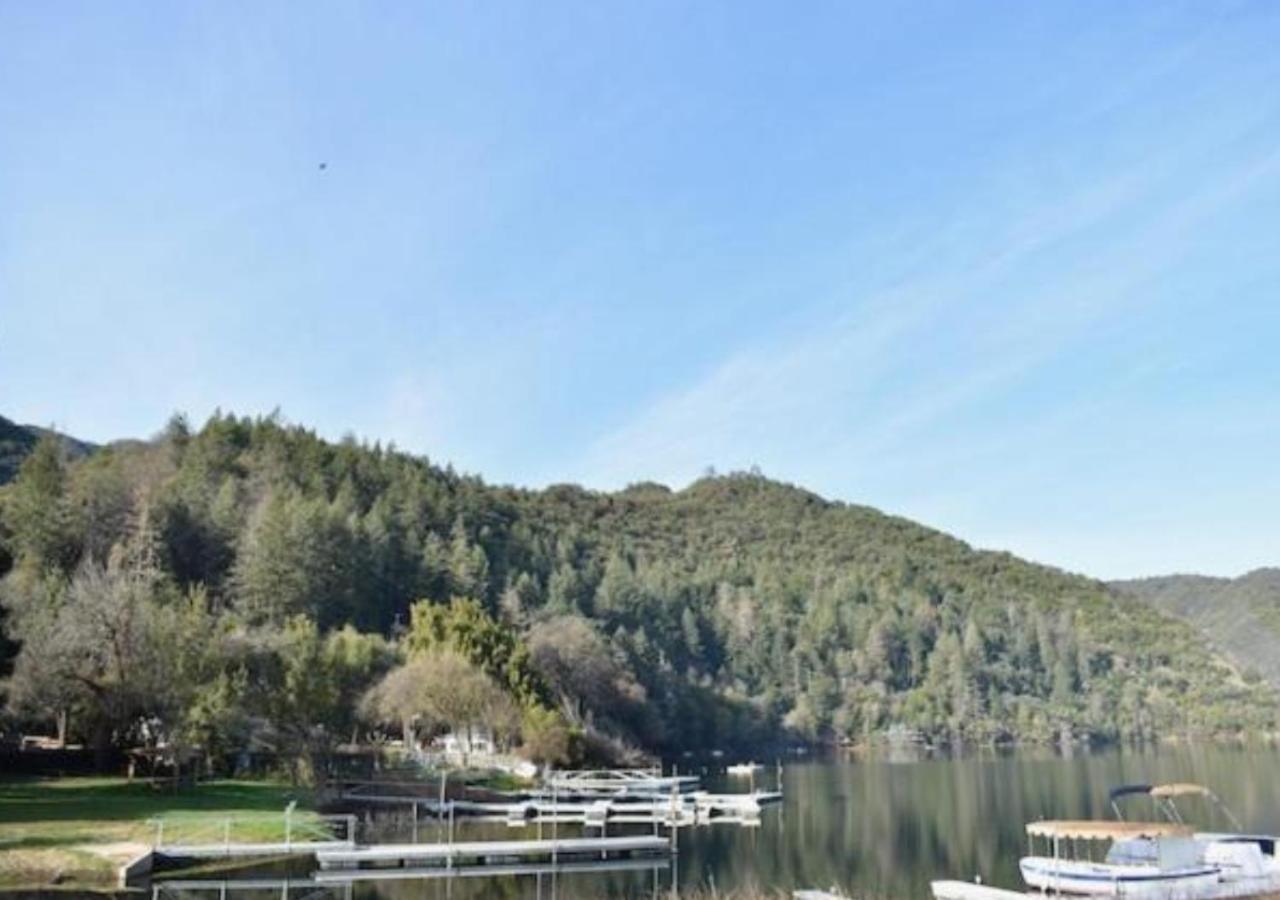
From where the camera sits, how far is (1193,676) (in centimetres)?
17450

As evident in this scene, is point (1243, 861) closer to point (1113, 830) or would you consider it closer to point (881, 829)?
point (1113, 830)

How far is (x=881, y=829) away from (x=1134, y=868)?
20208 mm

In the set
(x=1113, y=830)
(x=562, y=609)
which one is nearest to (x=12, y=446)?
(x=562, y=609)

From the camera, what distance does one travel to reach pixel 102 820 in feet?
113

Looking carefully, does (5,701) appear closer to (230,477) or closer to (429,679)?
(429,679)

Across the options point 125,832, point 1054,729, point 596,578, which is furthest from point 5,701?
point 1054,729

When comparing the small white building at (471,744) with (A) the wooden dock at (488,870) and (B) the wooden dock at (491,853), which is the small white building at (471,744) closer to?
Answer: (B) the wooden dock at (491,853)

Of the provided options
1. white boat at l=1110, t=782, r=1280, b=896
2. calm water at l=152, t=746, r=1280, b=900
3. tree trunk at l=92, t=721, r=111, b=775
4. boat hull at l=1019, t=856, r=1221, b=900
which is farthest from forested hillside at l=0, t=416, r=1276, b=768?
white boat at l=1110, t=782, r=1280, b=896

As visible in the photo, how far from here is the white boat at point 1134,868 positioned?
1124 inches

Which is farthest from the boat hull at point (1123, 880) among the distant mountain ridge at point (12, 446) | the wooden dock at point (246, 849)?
the distant mountain ridge at point (12, 446)

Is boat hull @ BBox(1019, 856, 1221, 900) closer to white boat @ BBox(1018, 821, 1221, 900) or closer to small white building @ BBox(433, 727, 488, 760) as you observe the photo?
white boat @ BBox(1018, 821, 1221, 900)

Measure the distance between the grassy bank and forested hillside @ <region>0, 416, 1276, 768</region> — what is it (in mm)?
3645

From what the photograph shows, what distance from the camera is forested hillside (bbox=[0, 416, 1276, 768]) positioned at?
79375mm

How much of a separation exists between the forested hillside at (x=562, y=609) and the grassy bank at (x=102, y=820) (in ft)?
12.0
